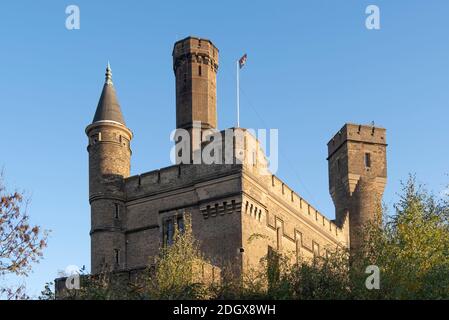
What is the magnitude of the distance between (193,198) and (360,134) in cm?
1827

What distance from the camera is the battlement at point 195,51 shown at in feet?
138

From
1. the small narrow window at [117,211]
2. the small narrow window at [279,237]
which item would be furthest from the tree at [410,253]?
the small narrow window at [117,211]

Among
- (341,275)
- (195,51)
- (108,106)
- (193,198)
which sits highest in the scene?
(195,51)

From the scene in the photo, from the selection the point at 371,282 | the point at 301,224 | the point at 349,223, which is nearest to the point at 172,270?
the point at 371,282

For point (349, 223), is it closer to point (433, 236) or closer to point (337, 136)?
point (337, 136)

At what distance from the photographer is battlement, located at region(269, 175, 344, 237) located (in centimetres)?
3834

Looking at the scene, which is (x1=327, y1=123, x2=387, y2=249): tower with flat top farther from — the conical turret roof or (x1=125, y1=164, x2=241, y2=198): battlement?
the conical turret roof

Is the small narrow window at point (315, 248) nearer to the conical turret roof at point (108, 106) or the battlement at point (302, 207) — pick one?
the battlement at point (302, 207)

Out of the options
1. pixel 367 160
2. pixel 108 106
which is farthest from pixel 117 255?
pixel 367 160

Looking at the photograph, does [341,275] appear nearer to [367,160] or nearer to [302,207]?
[302,207]

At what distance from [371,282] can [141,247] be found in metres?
14.8

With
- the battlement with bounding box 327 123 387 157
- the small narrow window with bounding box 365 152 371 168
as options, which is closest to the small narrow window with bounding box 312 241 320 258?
the small narrow window with bounding box 365 152 371 168

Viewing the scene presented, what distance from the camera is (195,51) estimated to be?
42.1m

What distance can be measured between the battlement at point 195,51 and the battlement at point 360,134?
456 inches
